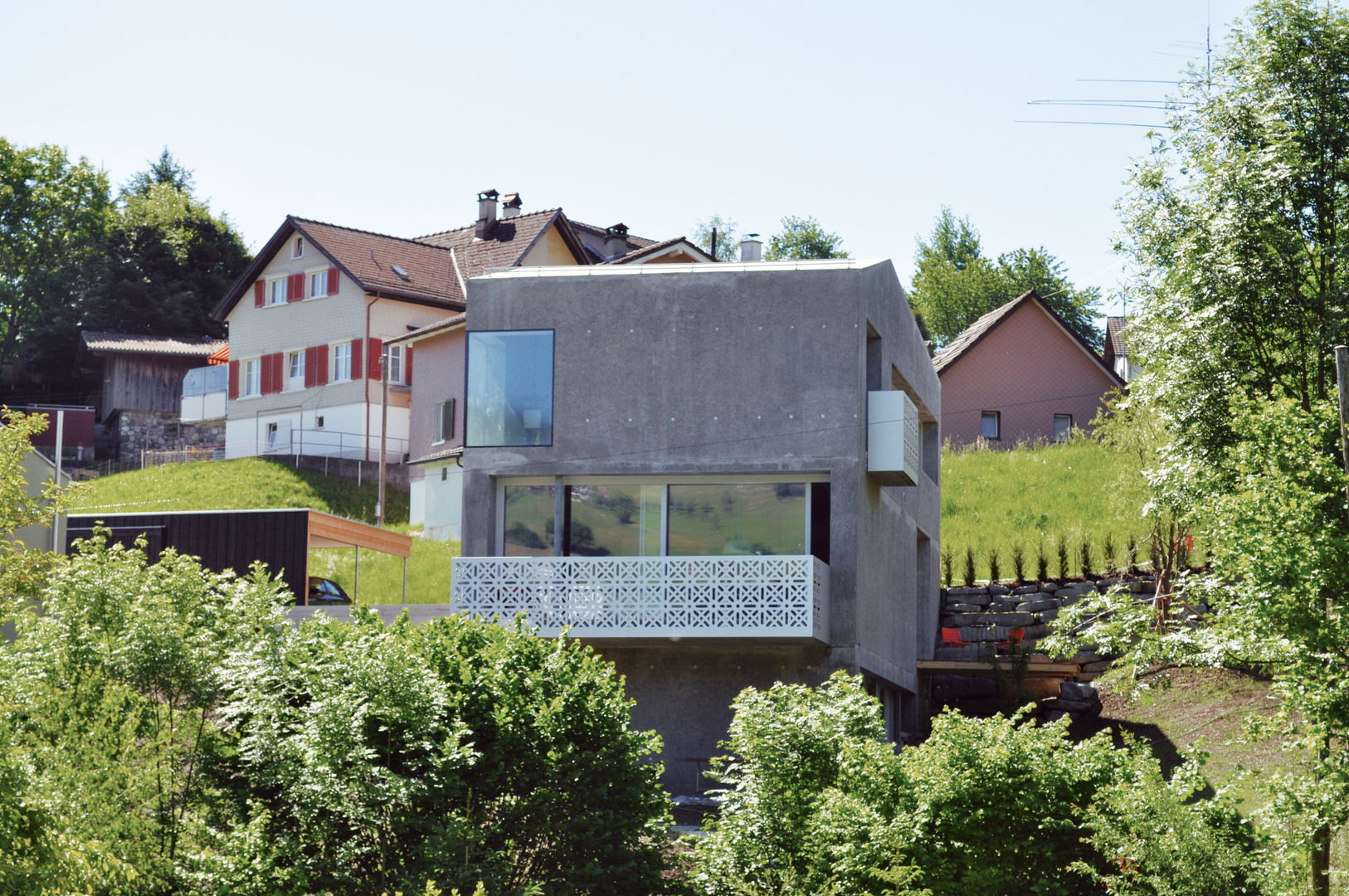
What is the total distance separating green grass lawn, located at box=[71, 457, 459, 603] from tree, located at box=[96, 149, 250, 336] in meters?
19.6

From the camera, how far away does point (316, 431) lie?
48.2m

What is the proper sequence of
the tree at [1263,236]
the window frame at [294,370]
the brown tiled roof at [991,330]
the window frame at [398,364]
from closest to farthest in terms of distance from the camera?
the tree at [1263,236] < the brown tiled roof at [991,330] < the window frame at [398,364] < the window frame at [294,370]

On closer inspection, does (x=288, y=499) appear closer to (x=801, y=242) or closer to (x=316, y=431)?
(x=316, y=431)

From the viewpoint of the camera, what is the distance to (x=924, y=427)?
1206 inches

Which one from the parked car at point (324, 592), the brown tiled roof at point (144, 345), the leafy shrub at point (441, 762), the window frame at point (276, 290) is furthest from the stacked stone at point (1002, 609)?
the brown tiled roof at point (144, 345)

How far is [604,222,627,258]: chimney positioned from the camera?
54.4 m

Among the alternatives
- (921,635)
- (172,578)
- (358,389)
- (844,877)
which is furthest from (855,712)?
(358,389)

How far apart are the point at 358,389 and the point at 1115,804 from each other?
37526mm

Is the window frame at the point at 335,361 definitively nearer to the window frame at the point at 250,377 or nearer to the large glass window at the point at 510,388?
the window frame at the point at 250,377

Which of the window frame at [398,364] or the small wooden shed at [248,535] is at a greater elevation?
the window frame at [398,364]

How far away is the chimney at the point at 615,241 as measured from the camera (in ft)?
178

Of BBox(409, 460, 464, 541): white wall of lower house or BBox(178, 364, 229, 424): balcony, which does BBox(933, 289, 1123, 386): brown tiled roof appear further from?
BBox(178, 364, 229, 424): balcony

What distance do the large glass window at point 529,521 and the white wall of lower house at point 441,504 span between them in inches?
652

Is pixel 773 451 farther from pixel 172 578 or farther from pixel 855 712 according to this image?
pixel 172 578
